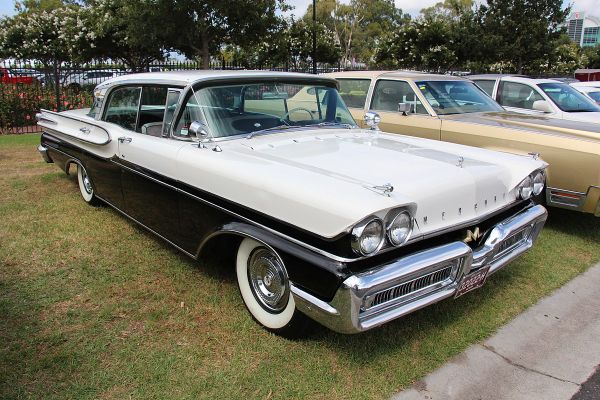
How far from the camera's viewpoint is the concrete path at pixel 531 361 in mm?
2615

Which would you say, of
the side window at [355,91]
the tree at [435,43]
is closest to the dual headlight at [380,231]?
the side window at [355,91]

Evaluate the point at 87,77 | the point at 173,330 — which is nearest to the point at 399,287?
the point at 173,330

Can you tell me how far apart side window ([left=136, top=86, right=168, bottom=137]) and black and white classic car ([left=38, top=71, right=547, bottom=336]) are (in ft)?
0.06

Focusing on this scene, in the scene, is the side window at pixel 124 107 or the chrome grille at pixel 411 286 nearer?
the chrome grille at pixel 411 286

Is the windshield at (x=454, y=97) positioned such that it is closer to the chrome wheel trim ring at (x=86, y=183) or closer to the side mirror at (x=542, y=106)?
the side mirror at (x=542, y=106)

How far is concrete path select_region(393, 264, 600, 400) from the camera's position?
262 centimetres

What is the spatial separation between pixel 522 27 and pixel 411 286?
19.0 meters

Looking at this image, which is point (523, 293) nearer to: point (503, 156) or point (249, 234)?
point (503, 156)

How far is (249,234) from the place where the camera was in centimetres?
280

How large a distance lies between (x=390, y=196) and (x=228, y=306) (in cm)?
155


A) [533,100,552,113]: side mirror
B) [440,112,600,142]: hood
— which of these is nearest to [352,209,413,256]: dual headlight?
[440,112,600,142]: hood

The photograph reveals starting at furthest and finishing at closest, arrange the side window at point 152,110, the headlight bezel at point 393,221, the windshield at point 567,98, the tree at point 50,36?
A: 1. the tree at point 50,36
2. the windshield at point 567,98
3. the side window at point 152,110
4. the headlight bezel at point 393,221

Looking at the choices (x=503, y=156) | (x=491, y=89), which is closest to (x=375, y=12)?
(x=491, y=89)

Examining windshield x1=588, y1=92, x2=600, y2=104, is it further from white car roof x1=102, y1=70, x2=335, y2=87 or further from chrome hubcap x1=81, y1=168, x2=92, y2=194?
chrome hubcap x1=81, y1=168, x2=92, y2=194
